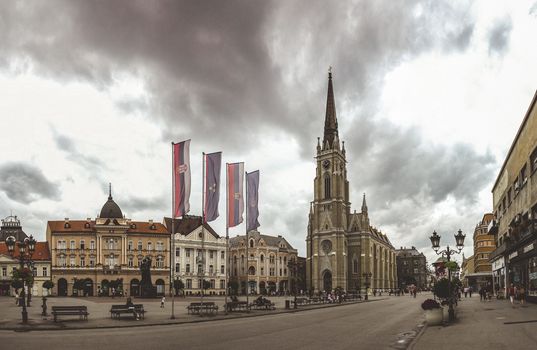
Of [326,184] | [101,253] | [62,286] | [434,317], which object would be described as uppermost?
[326,184]

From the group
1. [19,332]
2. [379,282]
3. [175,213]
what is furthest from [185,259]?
[19,332]

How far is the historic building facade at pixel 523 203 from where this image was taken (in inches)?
1405

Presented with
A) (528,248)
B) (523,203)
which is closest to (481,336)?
(528,248)

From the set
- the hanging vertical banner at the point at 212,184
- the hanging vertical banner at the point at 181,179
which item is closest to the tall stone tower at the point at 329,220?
the hanging vertical banner at the point at 212,184

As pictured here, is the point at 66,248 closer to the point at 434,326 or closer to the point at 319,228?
the point at 319,228

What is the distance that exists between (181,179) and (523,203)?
25877 mm

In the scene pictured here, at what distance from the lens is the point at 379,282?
133 metres

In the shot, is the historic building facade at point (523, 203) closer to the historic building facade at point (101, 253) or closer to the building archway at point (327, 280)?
the historic building facade at point (101, 253)

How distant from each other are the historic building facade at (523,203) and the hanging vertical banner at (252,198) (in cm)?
2003

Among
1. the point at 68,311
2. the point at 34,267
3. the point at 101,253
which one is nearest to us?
the point at 68,311

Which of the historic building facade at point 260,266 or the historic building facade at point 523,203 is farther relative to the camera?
the historic building facade at point 260,266

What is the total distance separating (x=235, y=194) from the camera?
40906 millimetres

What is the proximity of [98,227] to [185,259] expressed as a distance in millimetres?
19268

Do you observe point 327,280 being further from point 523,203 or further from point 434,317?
point 434,317
